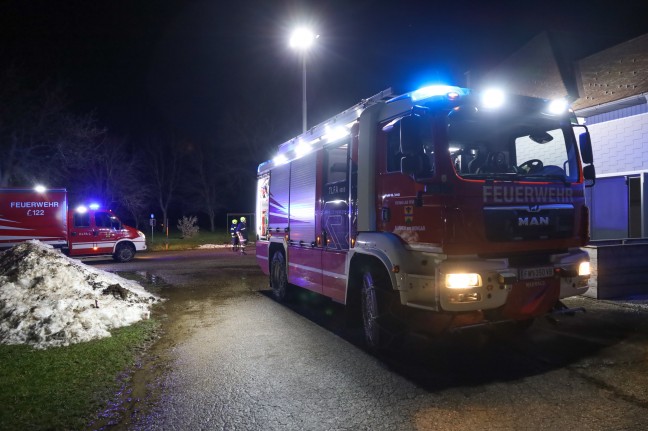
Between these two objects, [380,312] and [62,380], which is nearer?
[62,380]

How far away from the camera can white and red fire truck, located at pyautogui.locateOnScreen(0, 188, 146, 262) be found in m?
18.9

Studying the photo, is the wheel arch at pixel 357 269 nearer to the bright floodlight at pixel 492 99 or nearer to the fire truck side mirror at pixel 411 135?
the fire truck side mirror at pixel 411 135

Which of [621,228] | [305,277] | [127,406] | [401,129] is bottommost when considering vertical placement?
[127,406]

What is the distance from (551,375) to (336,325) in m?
3.55

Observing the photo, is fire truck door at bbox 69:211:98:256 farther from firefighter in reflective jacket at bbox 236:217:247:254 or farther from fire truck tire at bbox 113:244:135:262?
firefighter in reflective jacket at bbox 236:217:247:254

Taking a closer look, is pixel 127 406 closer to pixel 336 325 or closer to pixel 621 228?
pixel 336 325

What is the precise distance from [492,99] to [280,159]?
580 cm

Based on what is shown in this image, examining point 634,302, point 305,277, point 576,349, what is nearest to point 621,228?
point 634,302

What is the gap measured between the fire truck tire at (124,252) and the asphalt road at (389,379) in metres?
14.2

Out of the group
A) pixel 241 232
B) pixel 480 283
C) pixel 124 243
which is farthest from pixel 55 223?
pixel 480 283

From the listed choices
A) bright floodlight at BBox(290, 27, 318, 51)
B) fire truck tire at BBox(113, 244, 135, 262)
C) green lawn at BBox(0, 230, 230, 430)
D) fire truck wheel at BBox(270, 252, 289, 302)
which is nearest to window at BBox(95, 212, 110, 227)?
fire truck tire at BBox(113, 244, 135, 262)

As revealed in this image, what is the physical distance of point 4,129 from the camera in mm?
24094

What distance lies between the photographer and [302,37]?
53.2 ft

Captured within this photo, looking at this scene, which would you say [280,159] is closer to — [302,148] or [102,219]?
[302,148]
